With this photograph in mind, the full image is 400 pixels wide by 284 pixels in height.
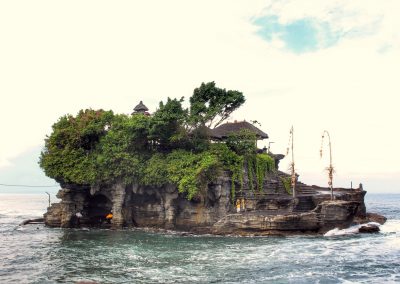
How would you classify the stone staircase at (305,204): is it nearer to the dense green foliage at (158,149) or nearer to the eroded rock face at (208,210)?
the eroded rock face at (208,210)

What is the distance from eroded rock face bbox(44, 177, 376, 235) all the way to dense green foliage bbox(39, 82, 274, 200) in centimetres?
163

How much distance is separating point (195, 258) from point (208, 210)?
13.3m

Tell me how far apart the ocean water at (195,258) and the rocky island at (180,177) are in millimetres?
2623

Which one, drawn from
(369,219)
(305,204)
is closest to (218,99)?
(305,204)

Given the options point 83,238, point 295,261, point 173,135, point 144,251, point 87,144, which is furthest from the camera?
point 87,144

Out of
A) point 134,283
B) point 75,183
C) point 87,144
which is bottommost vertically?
point 134,283

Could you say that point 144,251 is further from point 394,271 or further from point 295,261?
point 394,271

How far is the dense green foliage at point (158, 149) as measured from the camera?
4047 cm

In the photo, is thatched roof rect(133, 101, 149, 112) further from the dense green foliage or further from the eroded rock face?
the eroded rock face

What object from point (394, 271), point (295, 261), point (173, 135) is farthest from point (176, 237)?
point (394, 271)

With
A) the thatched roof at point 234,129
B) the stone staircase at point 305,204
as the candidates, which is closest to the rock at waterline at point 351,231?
the stone staircase at point 305,204

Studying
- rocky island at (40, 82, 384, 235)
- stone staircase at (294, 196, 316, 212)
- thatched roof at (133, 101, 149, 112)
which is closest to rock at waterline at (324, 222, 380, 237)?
rocky island at (40, 82, 384, 235)

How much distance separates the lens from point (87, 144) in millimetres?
46219

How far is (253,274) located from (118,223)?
916 inches
